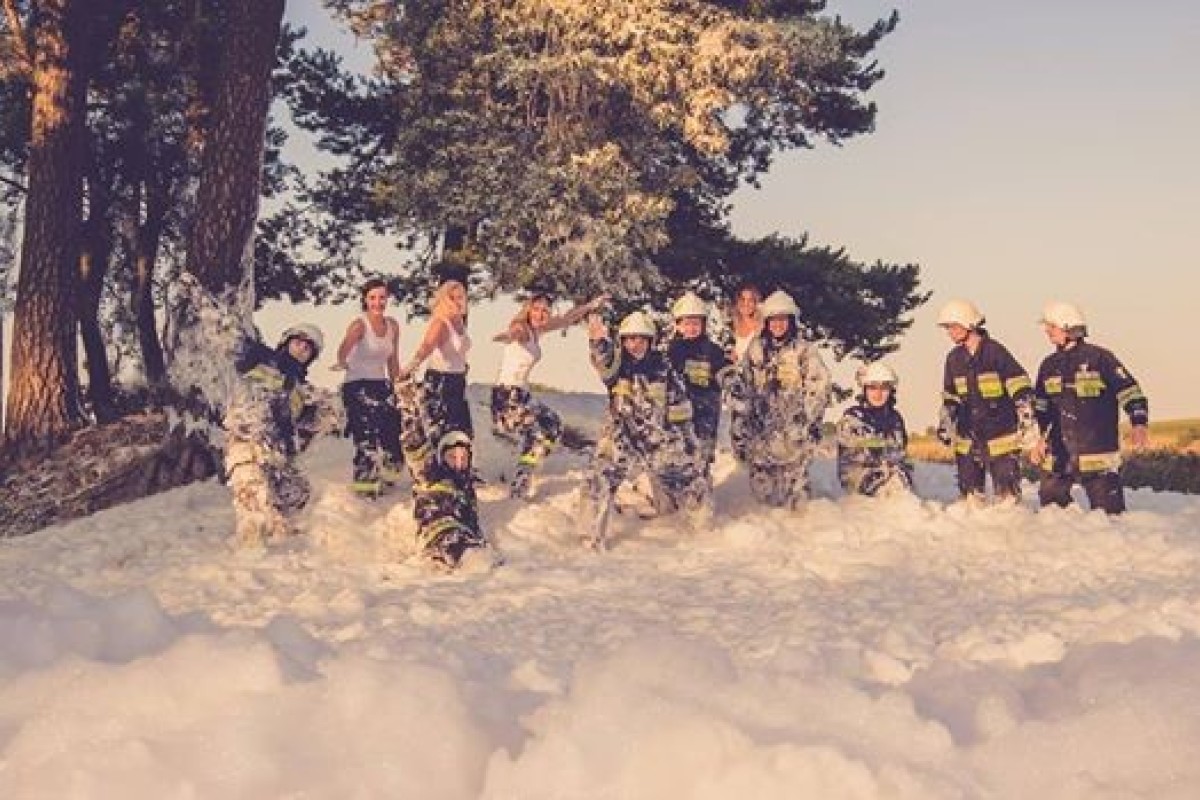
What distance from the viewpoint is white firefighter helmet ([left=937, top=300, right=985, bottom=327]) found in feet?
38.5

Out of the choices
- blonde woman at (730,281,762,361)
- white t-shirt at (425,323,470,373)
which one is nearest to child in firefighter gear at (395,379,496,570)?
white t-shirt at (425,323,470,373)

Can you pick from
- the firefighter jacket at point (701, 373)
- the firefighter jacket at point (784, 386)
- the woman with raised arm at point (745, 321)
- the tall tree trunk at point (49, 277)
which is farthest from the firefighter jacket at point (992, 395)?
the tall tree trunk at point (49, 277)

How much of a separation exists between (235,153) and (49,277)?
3003 millimetres

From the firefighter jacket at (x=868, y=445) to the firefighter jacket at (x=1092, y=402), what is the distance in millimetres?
1541

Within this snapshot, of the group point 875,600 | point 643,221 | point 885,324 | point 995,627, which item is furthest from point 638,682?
point 885,324

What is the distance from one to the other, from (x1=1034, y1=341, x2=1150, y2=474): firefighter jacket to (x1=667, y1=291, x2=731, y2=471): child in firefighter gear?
303cm

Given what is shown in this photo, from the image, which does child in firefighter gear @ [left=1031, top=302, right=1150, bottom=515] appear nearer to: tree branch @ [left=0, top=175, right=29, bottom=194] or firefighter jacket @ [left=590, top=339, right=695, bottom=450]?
firefighter jacket @ [left=590, top=339, right=695, bottom=450]

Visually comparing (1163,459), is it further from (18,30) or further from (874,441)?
(18,30)

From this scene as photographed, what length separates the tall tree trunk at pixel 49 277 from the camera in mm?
14922

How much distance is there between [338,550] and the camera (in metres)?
10.4

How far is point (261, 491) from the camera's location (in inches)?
429


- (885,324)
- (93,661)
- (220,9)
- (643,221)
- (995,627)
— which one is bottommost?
(995,627)

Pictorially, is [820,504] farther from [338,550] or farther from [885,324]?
[885,324]

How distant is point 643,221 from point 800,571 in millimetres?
9029
